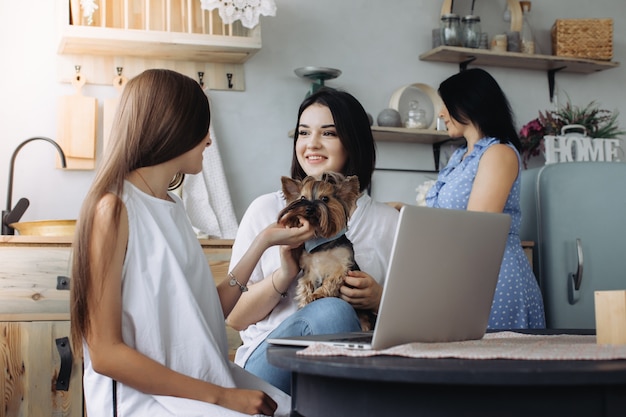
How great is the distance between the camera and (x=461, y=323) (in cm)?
137

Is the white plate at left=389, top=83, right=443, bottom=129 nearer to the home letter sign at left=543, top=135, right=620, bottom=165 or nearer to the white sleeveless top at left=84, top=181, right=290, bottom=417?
the home letter sign at left=543, top=135, right=620, bottom=165

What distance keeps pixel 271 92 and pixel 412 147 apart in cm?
76

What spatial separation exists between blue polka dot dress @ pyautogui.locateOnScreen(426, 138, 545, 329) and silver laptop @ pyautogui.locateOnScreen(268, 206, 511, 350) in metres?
1.33

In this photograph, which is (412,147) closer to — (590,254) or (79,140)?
(590,254)

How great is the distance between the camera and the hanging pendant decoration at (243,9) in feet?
11.0

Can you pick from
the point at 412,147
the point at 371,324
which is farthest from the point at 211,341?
the point at 412,147

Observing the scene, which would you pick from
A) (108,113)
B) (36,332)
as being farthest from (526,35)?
(36,332)

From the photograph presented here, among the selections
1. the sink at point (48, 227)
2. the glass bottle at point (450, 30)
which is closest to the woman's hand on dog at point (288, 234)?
the sink at point (48, 227)

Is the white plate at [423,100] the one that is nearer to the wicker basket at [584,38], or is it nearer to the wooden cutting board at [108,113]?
the wicker basket at [584,38]

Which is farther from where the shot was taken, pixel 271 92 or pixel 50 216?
pixel 271 92

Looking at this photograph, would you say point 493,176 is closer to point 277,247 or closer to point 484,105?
point 484,105

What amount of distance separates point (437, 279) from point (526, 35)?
3.21 metres

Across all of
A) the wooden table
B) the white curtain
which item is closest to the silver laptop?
the wooden table

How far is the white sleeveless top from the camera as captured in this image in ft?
4.73
